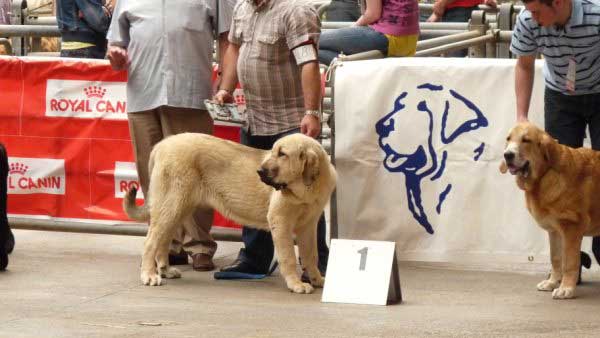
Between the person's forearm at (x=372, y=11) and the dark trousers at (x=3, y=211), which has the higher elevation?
the person's forearm at (x=372, y=11)

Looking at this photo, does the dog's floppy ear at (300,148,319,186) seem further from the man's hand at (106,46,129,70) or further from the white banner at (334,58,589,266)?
the man's hand at (106,46,129,70)

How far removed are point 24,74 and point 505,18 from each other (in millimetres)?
3793

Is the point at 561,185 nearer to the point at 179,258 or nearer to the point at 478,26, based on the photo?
the point at 179,258

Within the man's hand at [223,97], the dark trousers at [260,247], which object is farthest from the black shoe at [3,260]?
the man's hand at [223,97]

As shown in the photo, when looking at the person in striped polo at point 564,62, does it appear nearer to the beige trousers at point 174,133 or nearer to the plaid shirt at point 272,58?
the plaid shirt at point 272,58

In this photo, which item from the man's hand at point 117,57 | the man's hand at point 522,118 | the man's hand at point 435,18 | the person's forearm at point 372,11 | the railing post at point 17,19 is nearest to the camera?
the man's hand at point 522,118

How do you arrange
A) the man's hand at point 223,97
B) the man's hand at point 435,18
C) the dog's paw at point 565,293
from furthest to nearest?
the man's hand at point 435,18
the man's hand at point 223,97
the dog's paw at point 565,293

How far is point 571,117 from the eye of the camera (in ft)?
27.4

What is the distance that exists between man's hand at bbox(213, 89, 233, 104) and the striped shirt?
1.88 m

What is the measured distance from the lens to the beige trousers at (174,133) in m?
9.21

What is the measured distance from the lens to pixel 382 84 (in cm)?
911

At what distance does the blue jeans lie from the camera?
10305 mm

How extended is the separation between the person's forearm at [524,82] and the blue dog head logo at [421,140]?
652mm

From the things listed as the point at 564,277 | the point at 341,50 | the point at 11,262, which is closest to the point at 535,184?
the point at 564,277
